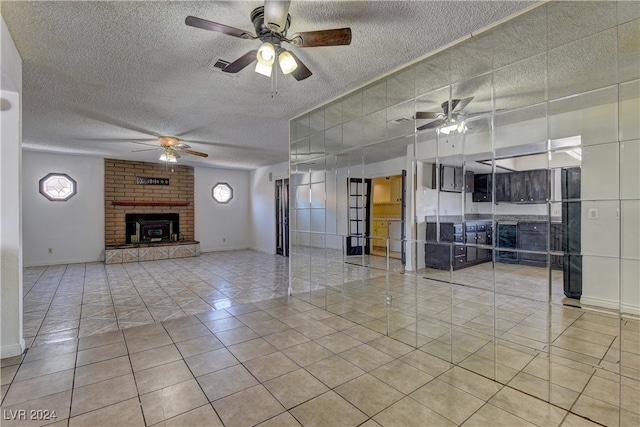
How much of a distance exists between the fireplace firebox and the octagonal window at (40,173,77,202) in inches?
50.8

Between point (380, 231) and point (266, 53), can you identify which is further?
point (380, 231)

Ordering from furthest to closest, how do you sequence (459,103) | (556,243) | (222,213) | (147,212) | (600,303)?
(222,213), (147,212), (459,103), (556,243), (600,303)

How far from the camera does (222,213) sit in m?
9.13

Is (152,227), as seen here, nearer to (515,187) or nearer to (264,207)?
(264,207)

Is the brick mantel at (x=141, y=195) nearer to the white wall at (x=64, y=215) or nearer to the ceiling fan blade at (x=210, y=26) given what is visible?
the white wall at (x=64, y=215)

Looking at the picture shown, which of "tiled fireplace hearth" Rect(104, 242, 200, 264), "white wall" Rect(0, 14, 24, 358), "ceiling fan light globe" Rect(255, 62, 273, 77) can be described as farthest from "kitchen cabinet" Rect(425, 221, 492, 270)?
"tiled fireplace hearth" Rect(104, 242, 200, 264)

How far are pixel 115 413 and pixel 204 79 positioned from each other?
292 cm

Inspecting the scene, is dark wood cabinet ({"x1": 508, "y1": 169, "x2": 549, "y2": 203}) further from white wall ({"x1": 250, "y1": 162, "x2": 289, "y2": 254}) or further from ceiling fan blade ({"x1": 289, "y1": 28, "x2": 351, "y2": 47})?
white wall ({"x1": 250, "y1": 162, "x2": 289, "y2": 254})

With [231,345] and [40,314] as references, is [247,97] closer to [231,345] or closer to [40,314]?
[231,345]

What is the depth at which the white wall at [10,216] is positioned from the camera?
7.91 feet

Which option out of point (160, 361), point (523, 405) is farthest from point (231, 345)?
point (523, 405)

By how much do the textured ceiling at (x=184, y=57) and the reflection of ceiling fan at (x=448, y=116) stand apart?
497 millimetres

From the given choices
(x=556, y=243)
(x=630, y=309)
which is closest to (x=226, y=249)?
(x=556, y=243)

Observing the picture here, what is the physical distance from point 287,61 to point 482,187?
1735 mm
